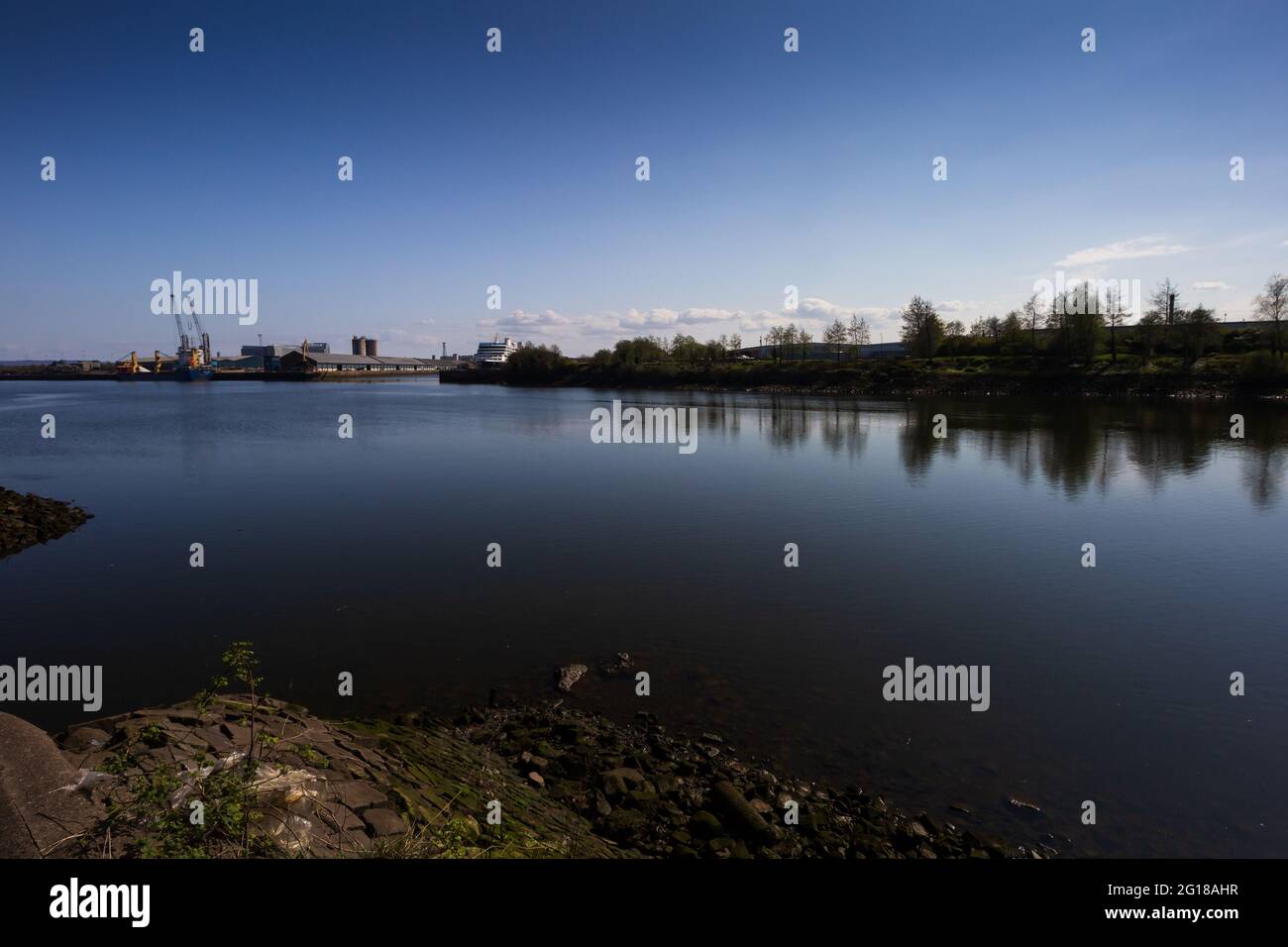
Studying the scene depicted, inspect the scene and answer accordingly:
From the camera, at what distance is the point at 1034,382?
83.9 meters

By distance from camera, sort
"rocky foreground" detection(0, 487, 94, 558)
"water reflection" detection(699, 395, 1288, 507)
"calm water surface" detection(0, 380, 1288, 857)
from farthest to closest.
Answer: "water reflection" detection(699, 395, 1288, 507)
"rocky foreground" detection(0, 487, 94, 558)
"calm water surface" detection(0, 380, 1288, 857)

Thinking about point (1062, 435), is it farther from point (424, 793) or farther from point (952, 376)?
point (952, 376)

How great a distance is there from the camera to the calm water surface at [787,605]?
9609 millimetres

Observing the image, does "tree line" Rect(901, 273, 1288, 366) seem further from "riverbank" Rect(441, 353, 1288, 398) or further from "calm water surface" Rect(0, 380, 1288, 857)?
"calm water surface" Rect(0, 380, 1288, 857)

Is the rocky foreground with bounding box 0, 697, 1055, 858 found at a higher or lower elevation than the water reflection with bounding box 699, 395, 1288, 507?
lower

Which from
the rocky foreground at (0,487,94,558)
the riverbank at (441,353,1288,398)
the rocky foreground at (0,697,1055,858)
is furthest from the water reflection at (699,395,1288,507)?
the rocky foreground at (0,487,94,558)

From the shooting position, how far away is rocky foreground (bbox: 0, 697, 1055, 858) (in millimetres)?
5406

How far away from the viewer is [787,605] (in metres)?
15.3

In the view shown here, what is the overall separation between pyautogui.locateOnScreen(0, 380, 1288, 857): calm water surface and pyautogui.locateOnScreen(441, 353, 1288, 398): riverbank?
46805mm

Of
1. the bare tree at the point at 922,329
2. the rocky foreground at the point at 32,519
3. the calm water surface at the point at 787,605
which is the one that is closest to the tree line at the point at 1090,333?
the bare tree at the point at 922,329

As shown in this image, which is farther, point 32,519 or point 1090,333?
point 1090,333

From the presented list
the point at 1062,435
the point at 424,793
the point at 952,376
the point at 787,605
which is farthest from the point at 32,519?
the point at 952,376

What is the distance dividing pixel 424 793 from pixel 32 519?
22.1m
